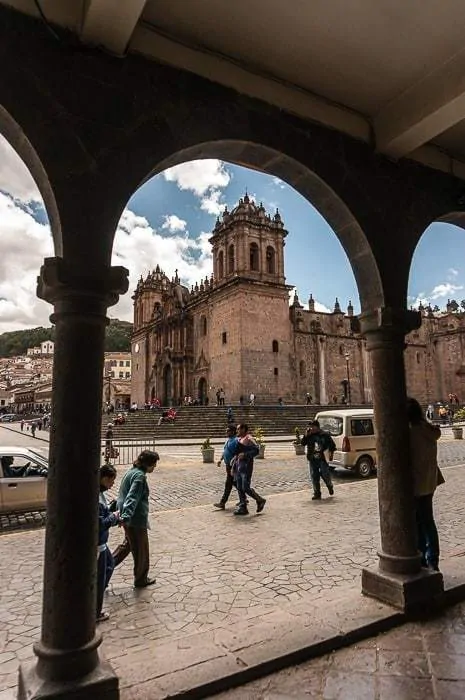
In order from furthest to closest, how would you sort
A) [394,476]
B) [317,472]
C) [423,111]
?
1. [317,472]
2. [394,476]
3. [423,111]

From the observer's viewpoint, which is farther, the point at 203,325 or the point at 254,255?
the point at 203,325

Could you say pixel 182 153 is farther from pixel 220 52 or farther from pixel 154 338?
pixel 154 338

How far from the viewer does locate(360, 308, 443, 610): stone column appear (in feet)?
11.8

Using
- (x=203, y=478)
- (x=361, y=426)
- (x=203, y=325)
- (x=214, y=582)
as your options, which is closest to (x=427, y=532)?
(x=214, y=582)

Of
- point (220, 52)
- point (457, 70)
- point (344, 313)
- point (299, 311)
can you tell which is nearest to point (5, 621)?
point (220, 52)

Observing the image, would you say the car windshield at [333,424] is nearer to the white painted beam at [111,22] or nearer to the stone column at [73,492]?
the stone column at [73,492]

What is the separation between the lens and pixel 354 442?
1209 centimetres

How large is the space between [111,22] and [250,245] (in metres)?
37.1

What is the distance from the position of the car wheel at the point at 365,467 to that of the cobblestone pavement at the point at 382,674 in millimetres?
9089

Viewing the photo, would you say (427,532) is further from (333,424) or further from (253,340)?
(253,340)

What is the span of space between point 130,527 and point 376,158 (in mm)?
4403

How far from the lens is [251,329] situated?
3706 centimetres

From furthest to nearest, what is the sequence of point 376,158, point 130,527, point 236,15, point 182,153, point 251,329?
point 251,329 < point 130,527 < point 376,158 < point 182,153 < point 236,15

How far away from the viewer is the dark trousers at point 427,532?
13.2ft
